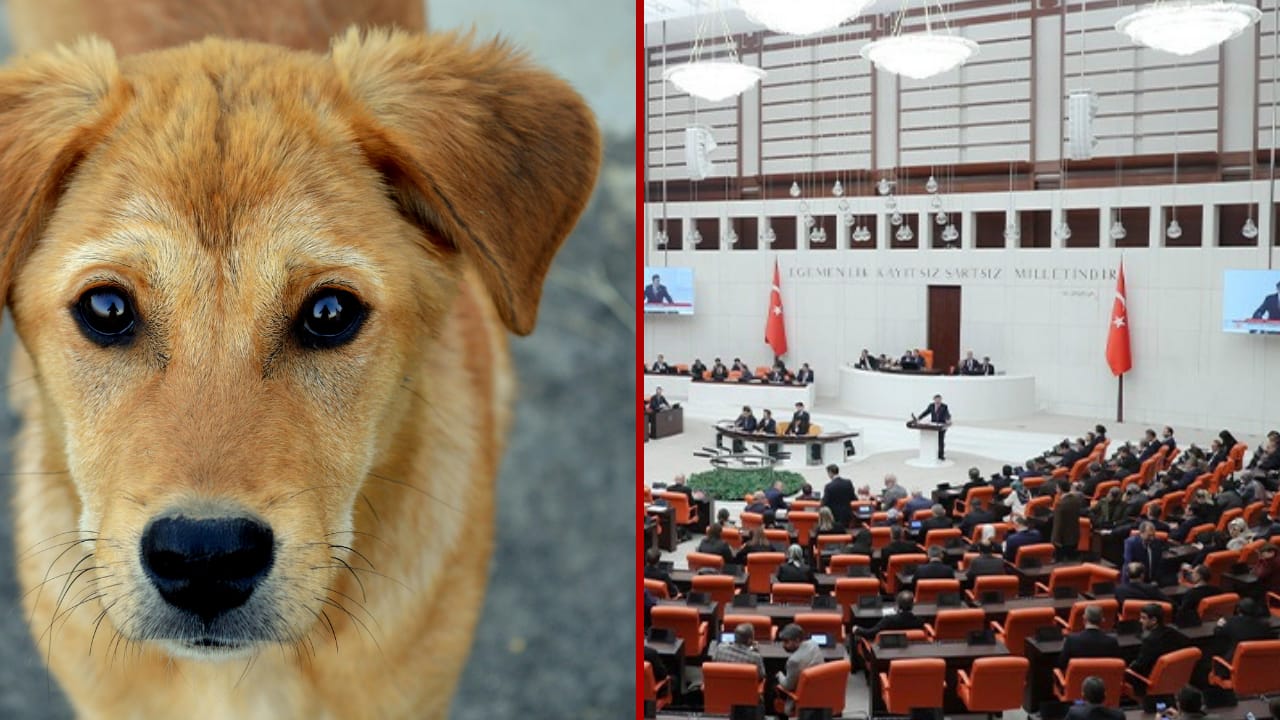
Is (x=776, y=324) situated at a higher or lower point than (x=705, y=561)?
higher

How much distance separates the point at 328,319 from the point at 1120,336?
1894cm

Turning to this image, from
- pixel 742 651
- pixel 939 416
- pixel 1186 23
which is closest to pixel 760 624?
pixel 742 651

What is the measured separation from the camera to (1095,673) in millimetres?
6961

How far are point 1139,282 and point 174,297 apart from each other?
19.5 m

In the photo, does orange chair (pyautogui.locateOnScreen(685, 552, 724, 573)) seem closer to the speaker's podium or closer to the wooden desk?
the wooden desk

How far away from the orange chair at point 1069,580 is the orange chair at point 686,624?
303cm

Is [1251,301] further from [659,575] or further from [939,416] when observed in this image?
[659,575]

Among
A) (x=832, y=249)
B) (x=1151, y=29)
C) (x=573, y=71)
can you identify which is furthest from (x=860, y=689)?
(x=832, y=249)

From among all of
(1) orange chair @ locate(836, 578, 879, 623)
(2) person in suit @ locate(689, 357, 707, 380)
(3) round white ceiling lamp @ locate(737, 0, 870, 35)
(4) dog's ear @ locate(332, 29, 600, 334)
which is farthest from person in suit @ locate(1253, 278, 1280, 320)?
(4) dog's ear @ locate(332, 29, 600, 334)

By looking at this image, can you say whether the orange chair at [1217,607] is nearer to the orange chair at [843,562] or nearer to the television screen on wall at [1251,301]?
the orange chair at [843,562]

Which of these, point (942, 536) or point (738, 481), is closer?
point (942, 536)

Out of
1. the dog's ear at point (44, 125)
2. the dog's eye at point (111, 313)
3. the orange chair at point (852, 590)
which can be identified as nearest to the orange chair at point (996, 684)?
the orange chair at point (852, 590)

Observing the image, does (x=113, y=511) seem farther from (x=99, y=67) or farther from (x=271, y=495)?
(x=99, y=67)

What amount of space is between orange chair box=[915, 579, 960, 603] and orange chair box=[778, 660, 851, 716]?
6.09 feet
